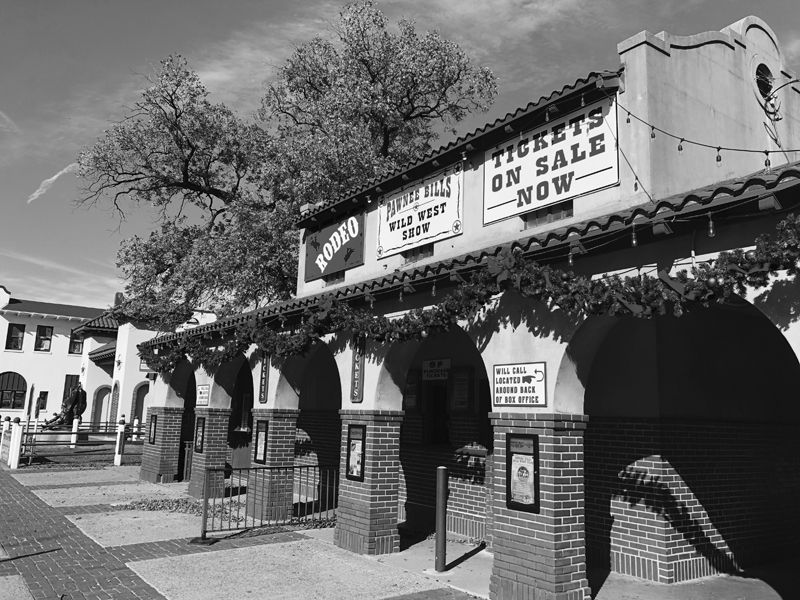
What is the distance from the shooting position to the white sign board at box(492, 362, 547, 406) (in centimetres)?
726

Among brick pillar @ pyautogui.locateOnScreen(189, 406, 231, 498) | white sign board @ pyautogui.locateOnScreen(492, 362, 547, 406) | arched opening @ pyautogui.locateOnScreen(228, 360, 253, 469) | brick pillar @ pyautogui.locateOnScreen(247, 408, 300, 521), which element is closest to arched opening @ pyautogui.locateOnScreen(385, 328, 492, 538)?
brick pillar @ pyautogui.locateOnScreen(247, 408, 300, 521)

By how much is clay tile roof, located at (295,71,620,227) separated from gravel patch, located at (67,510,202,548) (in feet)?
21.8

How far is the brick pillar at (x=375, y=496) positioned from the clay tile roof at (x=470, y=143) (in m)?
4.22

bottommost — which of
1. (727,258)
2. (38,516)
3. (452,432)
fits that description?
(38,516)

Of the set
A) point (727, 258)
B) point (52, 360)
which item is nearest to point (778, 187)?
point (727, 258)

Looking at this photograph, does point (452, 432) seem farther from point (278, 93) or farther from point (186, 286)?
point (278, 93)

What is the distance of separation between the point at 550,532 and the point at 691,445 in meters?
2.63

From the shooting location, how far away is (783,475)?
9344 millimetres

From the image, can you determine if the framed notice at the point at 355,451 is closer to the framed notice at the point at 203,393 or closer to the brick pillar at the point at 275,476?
the brick pillar at the point at 275,476

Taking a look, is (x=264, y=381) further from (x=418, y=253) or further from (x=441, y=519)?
(x=441, y=519)

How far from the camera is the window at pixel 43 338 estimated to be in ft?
144

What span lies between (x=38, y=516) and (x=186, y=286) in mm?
12027

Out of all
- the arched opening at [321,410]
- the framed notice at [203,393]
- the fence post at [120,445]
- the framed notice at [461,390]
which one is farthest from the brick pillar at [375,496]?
the fence post at [120,445]

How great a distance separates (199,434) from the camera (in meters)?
15.2
